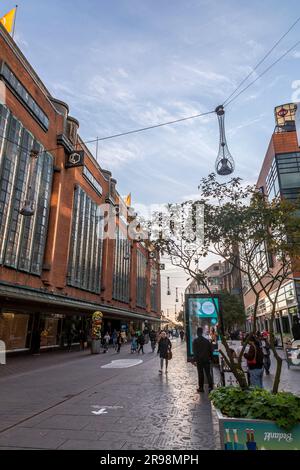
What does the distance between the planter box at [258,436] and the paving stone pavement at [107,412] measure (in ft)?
5.64

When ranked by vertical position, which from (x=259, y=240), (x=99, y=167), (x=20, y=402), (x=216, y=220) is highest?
(x=99, y=167)

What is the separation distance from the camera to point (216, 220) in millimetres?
6902

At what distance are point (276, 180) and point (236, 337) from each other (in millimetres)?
15241

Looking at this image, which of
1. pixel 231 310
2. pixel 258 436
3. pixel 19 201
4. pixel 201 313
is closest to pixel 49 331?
pixel 19 201

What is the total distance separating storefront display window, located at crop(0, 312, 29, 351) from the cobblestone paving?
8255 millimetres

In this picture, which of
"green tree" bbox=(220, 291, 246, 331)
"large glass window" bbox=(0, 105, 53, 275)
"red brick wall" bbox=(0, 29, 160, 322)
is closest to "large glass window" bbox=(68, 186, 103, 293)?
"red brick wall" bbox=(0, 29, 160, 322)

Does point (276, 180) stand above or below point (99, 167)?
below

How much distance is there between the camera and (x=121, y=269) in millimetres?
47219

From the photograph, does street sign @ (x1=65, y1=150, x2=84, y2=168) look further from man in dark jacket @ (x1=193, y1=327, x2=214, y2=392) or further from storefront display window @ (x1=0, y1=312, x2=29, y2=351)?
man in dark jacket @ (x1=193, y1=327, x2=214, y2=392)

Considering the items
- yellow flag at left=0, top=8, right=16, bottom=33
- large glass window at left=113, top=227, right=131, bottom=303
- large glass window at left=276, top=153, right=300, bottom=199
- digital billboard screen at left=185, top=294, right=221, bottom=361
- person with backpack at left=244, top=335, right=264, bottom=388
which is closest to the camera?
person with backpack at left=244, top=335, right=264, bottom=388

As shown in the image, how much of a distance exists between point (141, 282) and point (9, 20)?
47321 mm

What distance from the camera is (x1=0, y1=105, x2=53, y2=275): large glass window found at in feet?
64.3
